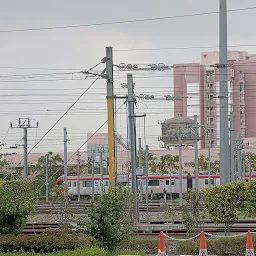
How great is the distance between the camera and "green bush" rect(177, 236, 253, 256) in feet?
80.3

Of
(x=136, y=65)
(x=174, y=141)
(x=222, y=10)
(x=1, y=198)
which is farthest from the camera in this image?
(x=174, y=141)

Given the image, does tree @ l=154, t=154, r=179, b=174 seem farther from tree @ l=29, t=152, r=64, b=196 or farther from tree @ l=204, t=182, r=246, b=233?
tree @ l=204, t=182, r=246, b=233

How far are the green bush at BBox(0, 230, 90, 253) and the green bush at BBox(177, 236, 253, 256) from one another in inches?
229

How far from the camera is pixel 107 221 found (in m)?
19.8

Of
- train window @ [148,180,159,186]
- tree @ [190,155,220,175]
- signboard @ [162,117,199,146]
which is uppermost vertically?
signboard @ [162,117,199,146]

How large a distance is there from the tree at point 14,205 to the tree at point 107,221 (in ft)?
13.2

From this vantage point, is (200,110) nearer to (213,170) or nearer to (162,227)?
(213,170)

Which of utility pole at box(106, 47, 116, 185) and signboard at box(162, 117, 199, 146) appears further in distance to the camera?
signboard at box(162, 117, 199, 146)

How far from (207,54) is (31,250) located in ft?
401

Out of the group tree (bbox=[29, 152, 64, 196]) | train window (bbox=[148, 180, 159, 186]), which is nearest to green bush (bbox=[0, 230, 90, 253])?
train window (bbox=[148, 180, 159, 186])

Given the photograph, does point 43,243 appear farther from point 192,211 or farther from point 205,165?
point 205,165

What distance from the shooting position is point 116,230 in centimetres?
1995

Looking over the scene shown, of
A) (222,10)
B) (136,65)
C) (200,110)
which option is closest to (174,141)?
(200,110)

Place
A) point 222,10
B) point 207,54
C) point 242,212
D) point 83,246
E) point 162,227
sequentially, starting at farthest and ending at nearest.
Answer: point 207,54
point 162,227
point 222,10
point 242,212
point 83,246
